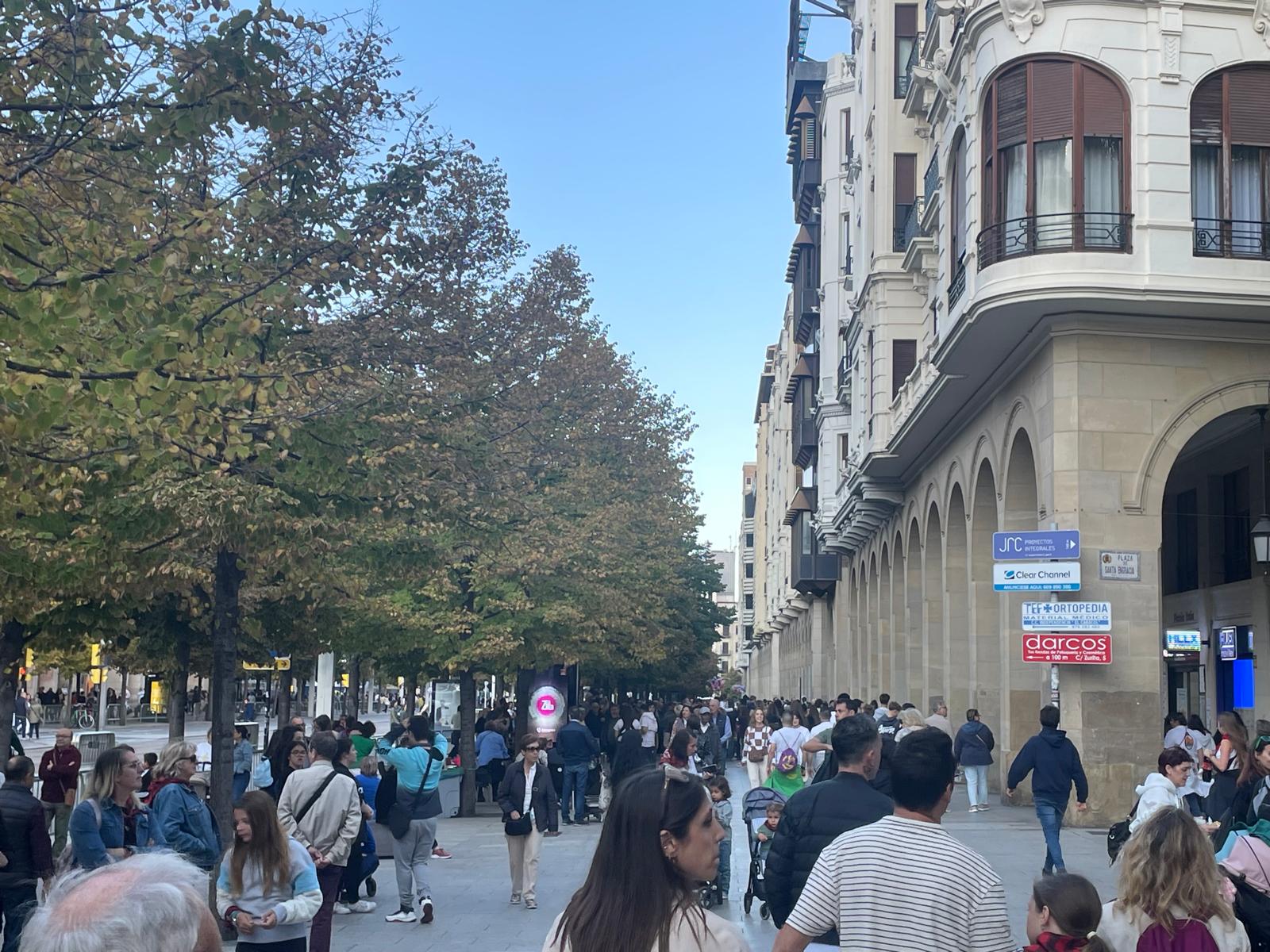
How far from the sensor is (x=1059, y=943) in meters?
5.16

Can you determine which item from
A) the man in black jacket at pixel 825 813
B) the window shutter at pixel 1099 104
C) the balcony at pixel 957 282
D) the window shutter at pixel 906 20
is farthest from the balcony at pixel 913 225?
the man in black jacket at pixel 825 813

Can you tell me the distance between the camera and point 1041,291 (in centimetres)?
2125

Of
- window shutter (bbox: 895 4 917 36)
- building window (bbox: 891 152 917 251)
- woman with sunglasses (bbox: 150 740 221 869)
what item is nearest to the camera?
woman with sunglasses (bbox: 150 740 221 869)

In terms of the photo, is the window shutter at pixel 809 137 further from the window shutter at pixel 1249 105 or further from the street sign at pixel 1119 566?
the street sign at pixel 1119 566

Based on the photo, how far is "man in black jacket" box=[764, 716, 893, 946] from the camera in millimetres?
6832

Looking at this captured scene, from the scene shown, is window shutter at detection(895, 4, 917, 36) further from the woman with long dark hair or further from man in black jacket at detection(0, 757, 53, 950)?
the woman with long dark hair

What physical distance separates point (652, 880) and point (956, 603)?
27.5 meters

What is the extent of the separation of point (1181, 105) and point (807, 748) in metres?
13.8

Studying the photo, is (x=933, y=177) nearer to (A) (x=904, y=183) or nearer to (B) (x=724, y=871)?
(A) (x=904, y=183)

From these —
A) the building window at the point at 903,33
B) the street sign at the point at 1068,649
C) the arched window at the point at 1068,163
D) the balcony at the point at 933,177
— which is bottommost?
the street sign at the point at 1068,649

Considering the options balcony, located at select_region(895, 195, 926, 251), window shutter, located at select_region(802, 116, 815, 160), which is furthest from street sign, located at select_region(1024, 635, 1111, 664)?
window shutter, located at select_region(802, 116, 815, 160)

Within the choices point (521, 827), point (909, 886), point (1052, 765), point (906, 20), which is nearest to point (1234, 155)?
point (1052, 765)

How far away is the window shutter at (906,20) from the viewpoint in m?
36.1

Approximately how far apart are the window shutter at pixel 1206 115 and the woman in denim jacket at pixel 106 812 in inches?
707
